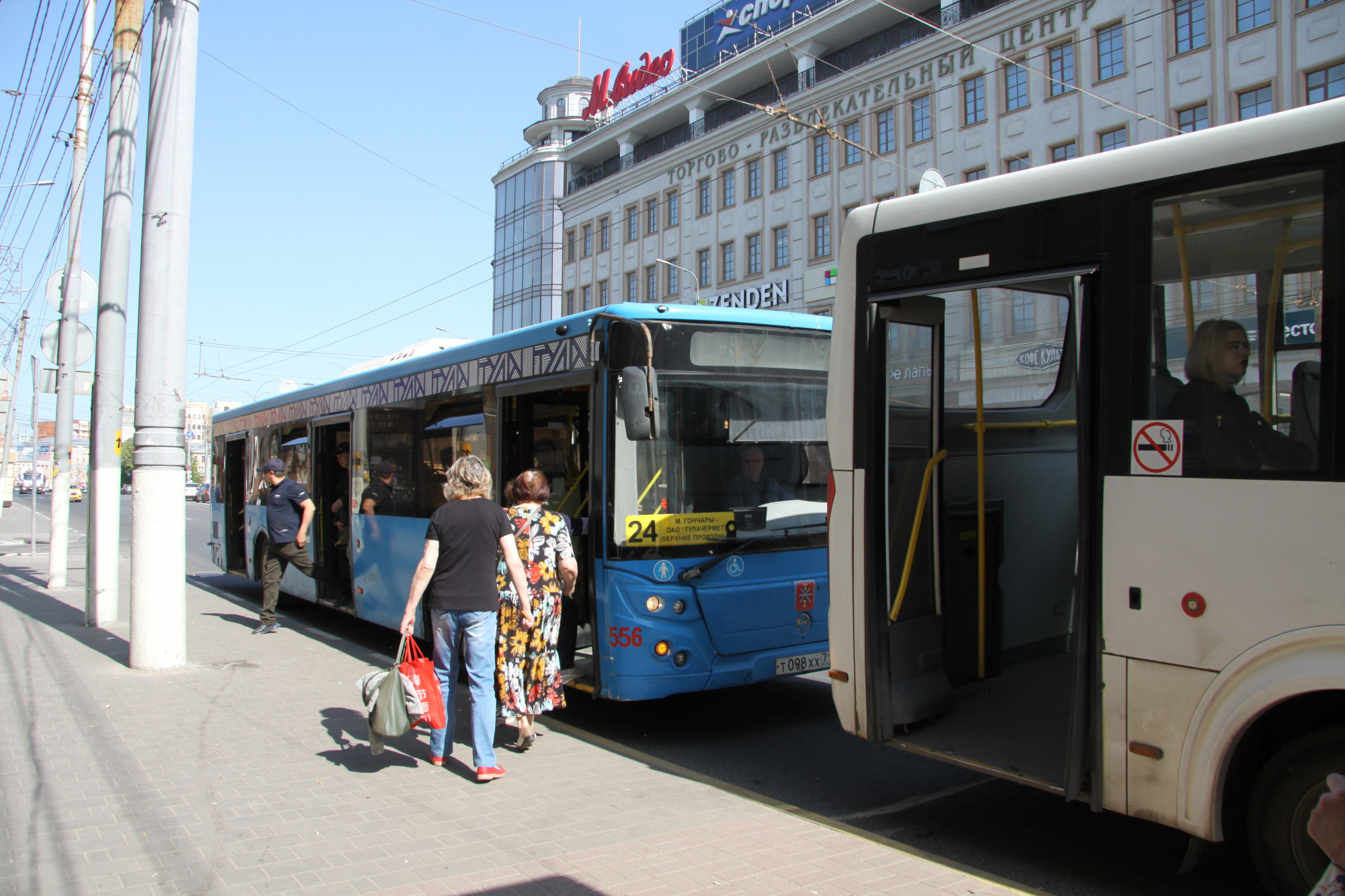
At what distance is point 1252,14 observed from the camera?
23.6m

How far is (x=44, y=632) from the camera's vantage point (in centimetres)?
1030

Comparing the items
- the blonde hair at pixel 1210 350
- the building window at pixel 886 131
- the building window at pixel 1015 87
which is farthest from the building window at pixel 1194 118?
the blonde hair at pixel 1210 350

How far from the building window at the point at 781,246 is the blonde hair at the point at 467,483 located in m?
33.0

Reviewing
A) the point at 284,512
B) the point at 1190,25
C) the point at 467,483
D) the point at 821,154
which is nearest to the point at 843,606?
the point at 467,483

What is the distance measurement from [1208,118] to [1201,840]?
25781mm

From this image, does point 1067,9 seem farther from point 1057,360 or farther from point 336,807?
point 336,807

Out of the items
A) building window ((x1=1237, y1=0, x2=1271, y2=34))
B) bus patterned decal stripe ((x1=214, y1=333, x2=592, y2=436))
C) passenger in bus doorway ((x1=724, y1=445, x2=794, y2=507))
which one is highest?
building window ((x1=1237, y1=0, x2=1271, y2=34))

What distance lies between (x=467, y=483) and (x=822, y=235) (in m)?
32.1

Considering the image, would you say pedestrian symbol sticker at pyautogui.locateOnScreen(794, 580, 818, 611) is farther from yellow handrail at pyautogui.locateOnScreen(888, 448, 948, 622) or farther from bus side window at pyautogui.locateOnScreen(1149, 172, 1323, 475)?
bus side window at pyautogui.locateOnScreen(1149, 172, 1323, 475)

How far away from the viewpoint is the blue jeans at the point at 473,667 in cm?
554

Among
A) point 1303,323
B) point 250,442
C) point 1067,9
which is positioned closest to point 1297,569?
point 1303,323

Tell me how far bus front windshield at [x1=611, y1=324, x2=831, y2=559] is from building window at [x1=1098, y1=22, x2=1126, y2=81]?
24.5 metres

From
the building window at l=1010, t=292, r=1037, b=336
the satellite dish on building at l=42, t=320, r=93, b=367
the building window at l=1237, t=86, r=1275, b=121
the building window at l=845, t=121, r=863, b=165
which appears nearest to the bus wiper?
the building window at l=1010, t=292, r=1037, b=336

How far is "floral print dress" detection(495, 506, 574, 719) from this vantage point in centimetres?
612
